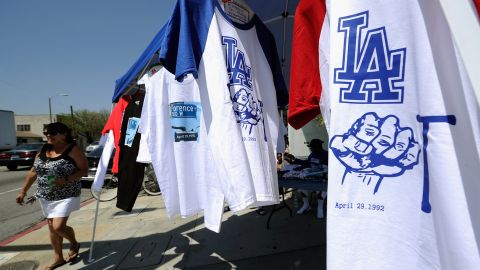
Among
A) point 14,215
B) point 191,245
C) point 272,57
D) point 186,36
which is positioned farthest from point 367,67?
point 14,215

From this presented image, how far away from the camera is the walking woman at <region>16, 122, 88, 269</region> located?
4105 millimetres

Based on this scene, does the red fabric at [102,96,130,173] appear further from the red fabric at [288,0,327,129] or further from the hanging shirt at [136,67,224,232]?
the red fabric at [288,0,327,129]

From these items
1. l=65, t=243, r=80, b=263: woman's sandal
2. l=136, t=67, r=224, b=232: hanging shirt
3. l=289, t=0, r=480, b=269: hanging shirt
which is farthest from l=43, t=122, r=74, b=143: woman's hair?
l=289, t=0, r=480, b=269: hanging shirt

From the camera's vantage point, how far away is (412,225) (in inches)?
50.7

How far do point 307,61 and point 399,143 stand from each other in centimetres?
65

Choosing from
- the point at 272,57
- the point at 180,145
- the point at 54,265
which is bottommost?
the point at 54,265

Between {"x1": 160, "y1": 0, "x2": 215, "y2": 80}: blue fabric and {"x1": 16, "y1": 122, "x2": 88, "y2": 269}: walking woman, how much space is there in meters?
2.86

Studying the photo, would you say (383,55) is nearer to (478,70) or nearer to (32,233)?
(478,70)

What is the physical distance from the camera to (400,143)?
4.36 feet

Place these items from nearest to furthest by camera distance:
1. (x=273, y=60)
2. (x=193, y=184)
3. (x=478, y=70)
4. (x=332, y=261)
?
(x=478, y=70)
(x=332, y=261)
(x=193, y=184)
(x=273, y=60)

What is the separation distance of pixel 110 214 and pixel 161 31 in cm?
582

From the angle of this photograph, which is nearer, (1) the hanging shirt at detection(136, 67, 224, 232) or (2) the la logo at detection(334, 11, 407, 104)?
(2) the la logo at detection(334, 11, 407, 104)

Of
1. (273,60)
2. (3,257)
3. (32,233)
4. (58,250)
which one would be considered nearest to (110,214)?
(32,233)

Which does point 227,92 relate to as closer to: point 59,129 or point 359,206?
point 359,206
